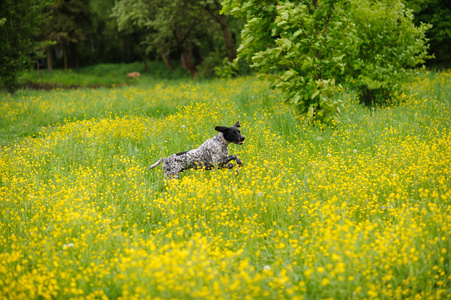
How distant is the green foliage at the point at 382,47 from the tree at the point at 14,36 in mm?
16115

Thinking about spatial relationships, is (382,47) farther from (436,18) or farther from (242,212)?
(436,18)

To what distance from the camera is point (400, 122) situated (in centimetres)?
655

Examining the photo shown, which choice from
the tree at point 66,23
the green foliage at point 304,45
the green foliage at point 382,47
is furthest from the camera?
the tree at point 66,23

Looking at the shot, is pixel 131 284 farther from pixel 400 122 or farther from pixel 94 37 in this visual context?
pixel 94 37

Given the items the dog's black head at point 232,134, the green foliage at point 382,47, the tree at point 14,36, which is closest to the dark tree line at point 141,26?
the tree at point 14,36

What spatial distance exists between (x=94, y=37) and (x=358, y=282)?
1843 inches

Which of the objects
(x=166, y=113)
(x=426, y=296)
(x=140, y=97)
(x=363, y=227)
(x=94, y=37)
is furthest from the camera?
(x=94, y=37)

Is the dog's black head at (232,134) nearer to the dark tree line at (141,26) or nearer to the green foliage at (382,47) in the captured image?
the dark tree line at (141,26)

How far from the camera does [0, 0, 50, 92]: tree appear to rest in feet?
50.4

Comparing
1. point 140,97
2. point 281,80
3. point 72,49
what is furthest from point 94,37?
point 281,80

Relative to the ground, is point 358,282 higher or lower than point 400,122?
lower

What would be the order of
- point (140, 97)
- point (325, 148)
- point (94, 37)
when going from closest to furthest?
point (325, 148), point (140, 97), point (94, 37)

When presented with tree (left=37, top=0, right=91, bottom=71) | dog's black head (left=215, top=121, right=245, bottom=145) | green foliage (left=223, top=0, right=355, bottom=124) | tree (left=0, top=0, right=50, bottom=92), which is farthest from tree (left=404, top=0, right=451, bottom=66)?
tree (left=37, top=0, right=91, bottom=71)

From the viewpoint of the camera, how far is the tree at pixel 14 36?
50.4 feet
